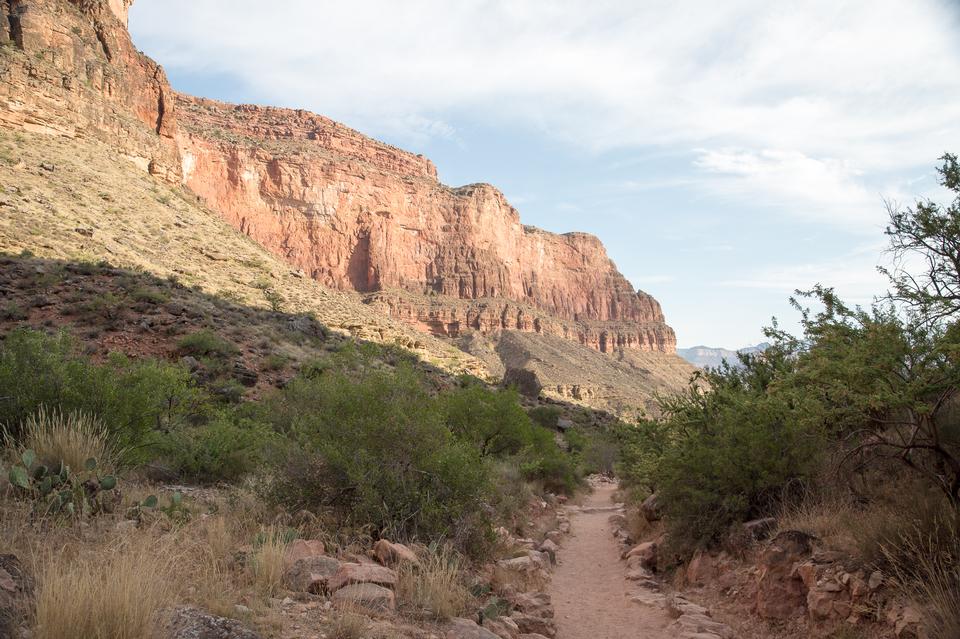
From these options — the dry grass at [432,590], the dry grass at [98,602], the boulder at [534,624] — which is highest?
the dry grass at [98,602]

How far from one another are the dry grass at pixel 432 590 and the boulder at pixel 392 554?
0.32 feet

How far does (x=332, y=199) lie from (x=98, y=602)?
9487cm

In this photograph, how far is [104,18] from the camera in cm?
4331

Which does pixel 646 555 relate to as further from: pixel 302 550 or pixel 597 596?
pixel 302 550

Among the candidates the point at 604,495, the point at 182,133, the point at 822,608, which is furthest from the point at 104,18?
the point at 822,608

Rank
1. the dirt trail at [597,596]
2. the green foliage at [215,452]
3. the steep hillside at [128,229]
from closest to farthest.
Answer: the dirt trail at [597,596], the green foliage at [215,452], the steep hillside at [128,229]

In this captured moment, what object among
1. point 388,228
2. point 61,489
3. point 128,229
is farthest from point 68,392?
point 388,228

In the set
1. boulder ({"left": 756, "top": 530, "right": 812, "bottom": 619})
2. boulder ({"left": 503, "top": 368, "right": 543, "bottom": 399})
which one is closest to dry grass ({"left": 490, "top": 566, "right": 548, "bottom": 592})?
boulder ({"left": 756, "top": 530, "right": 812, "bottom": 619})

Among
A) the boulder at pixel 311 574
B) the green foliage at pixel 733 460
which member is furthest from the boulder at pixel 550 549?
the boulder at pixel 311 574

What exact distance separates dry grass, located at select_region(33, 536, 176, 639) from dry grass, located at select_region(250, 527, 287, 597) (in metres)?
0.89

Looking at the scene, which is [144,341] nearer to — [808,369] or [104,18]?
[808,369]

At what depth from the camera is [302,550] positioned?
17.0 ft

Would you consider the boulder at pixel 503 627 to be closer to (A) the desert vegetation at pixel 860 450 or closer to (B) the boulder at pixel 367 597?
(B) the boulder at pixel 367 597

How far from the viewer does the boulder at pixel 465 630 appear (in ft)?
14.9
